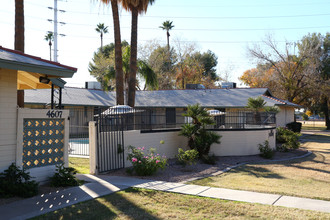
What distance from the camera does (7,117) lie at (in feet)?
25.1

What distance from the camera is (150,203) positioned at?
7.02 metres

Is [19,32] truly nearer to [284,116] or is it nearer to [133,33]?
[133,33]

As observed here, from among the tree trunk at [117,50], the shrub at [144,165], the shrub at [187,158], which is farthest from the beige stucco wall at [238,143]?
the tree trunk at [117,50]

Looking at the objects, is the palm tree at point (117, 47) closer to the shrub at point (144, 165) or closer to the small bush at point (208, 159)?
the small bush at point (208, 159)

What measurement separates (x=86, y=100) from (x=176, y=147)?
1729cm

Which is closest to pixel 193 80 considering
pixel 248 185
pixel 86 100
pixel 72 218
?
pixel 86 100

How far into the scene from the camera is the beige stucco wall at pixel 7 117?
7.54 meters

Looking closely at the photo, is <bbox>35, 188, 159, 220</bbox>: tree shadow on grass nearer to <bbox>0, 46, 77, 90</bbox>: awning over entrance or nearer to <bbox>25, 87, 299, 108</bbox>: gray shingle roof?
<bbox>0, 46, 77, 90</bbox>: awning over entrance

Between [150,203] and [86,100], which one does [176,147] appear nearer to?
[150,203]

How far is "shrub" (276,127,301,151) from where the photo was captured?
17.7 metres

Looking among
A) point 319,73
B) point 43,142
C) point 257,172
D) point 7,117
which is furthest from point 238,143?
point 319,73

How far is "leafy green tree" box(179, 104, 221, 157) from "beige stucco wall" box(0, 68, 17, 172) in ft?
25.8

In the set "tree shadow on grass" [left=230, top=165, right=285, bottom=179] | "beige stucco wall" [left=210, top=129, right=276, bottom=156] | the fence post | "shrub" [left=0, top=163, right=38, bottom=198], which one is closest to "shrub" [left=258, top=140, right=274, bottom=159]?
"beige stucco wall" [left=210, top=129, right=276, bottom=156]

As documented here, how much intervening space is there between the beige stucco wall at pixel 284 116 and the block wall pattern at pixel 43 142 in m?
22.9
